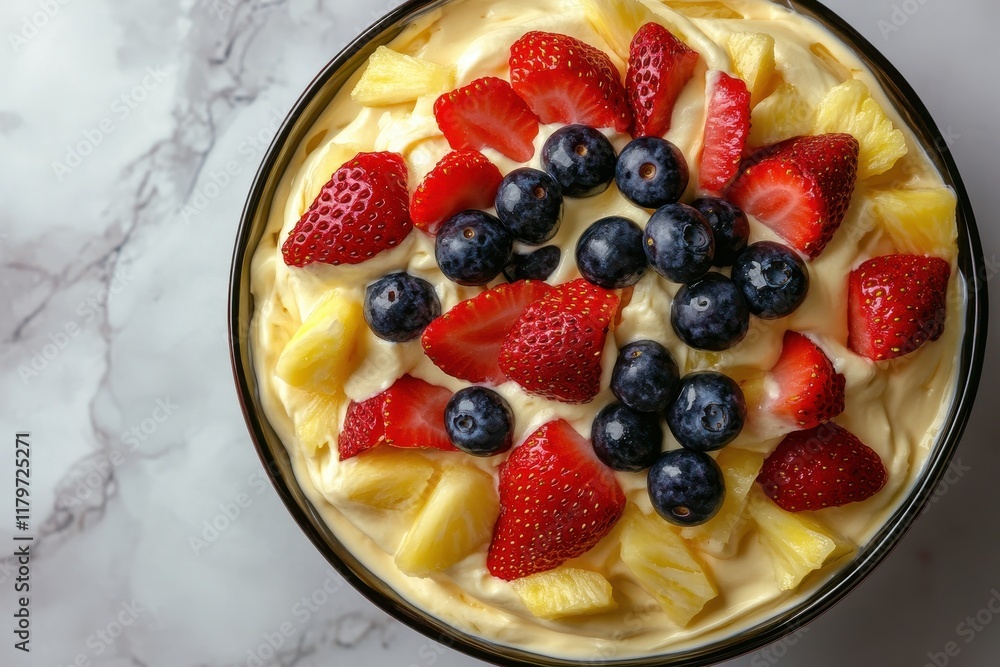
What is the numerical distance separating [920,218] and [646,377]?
0.86 meters

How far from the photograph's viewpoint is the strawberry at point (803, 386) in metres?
2.13

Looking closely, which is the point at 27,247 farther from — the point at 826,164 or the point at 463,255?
the point at 826,164

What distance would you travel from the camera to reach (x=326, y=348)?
2246mm

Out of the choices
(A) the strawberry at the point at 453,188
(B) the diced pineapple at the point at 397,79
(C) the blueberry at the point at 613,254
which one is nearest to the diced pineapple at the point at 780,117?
(C) the blueberry at the point at 613,254

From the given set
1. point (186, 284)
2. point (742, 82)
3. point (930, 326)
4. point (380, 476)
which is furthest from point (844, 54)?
Answer: point (186, 284)

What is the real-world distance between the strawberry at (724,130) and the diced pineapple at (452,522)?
97 centimetres

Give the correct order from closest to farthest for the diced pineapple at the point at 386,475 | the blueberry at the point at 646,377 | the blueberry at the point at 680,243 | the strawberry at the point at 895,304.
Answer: the blueberry at the point at 680,243 < the blueberry at the point at 646,377 < the strawberry at the point at 895,304 < the diced pineapple at the point at 386,475

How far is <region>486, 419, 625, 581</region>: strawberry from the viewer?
218cm

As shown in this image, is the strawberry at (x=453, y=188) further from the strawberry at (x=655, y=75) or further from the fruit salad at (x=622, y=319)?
the strawberry at (x=655, y=75)

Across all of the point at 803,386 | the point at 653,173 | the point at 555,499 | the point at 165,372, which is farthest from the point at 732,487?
the point at 165,372

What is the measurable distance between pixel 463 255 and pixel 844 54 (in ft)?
4.32

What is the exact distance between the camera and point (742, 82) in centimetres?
221

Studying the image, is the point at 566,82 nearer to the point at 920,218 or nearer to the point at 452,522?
the point at 920,218
